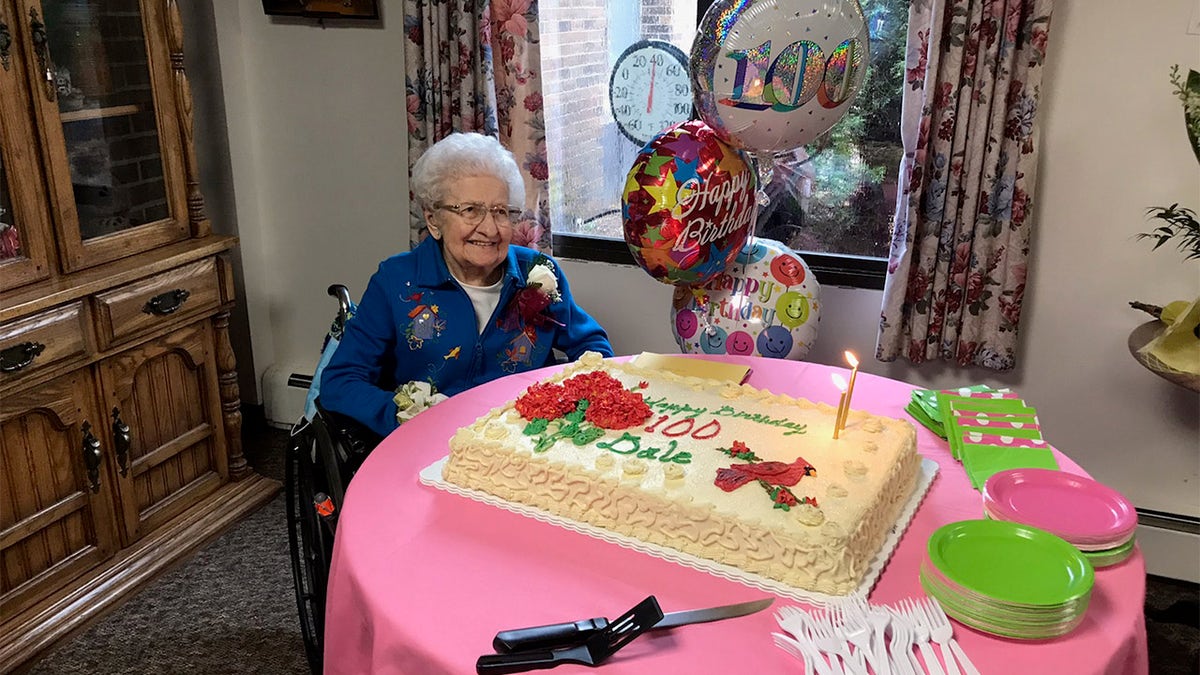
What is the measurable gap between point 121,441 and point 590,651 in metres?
2.01

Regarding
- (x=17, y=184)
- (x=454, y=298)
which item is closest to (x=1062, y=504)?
(x=454, y=298)

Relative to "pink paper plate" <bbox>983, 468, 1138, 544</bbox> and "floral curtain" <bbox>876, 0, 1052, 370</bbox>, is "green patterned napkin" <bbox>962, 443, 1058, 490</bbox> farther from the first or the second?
"floral curtain" <bbox>876, 0, 1052, 370</bbox>

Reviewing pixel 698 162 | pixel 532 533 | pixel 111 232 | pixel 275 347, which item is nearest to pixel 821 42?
pixel 698 162

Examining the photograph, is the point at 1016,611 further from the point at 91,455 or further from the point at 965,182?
the point at 91,455

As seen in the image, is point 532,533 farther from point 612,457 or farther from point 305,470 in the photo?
point 305,470

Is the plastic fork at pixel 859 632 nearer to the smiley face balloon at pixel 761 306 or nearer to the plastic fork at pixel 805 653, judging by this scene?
the plastic fork at pixel 805 653

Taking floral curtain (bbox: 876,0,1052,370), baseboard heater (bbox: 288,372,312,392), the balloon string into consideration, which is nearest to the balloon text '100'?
the balloon string

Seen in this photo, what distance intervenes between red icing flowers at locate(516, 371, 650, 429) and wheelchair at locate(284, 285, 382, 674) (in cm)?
41

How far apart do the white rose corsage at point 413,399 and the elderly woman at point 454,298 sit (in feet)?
0.29

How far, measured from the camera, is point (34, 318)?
2.25 m

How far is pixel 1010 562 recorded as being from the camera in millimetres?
1200

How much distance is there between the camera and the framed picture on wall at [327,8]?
2.96 m

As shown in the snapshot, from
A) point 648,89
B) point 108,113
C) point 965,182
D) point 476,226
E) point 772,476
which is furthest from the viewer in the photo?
point 648,89

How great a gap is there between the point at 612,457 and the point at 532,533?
0.17 meters
